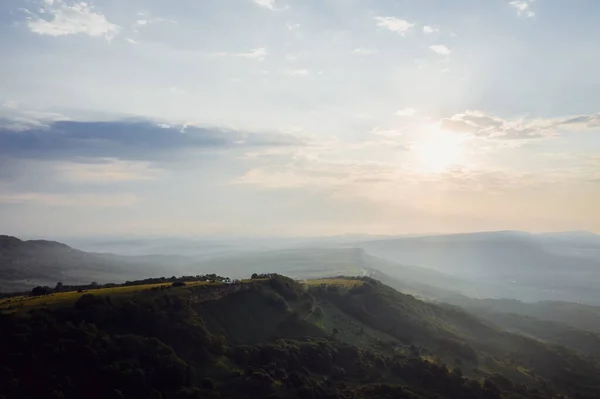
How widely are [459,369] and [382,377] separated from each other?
761 inches

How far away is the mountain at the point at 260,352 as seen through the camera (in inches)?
1907

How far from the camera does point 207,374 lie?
56.1 m

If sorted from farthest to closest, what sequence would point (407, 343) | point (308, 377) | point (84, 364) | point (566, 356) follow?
point (566, 356), point (407, 343), point (308, 377), point (84, 364)

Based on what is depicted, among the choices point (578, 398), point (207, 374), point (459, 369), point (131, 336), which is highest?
point (131, 336)

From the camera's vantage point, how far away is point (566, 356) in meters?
108

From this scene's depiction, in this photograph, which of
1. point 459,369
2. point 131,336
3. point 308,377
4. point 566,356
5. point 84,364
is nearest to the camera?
point 84,364

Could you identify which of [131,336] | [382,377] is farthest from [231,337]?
[382,377]

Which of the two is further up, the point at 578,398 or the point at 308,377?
the point at 308,377

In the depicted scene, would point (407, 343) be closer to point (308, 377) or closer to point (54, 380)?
point (308, 377)

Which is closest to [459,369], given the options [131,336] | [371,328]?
[371,328]

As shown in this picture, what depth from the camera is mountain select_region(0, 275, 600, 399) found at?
4844cm

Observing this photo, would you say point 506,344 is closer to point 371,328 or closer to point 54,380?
point 371,328

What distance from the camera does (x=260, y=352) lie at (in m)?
63.7

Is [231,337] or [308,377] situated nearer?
[308,377]
